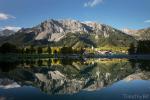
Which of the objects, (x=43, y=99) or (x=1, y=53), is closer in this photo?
(x=43, y=99)

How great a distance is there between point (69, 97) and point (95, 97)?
7.45 ft

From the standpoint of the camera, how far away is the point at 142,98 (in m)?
23.5

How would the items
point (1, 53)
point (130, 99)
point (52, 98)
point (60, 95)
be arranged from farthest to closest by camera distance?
1. point (1, 53)
2. point (60, 95)
3. point (52, 98)
4. point (130, 99)

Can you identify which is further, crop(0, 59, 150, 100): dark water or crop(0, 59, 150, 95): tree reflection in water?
crop(0, 59, 150, 95): tree reflection in water

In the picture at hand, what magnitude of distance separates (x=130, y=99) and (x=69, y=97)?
537 cm

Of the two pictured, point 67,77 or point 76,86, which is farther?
point 67,77

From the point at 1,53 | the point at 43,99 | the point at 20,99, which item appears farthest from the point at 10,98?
the point at 1,53

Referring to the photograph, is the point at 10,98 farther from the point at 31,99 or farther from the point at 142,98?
the point at 142,98

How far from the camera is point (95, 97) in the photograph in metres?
25.0

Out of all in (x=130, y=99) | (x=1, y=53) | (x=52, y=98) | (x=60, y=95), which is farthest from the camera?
(x=1, y=53)

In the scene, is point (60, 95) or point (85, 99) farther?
point (60, 95)

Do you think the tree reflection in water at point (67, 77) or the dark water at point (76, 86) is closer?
the dark water at point (76, 86)

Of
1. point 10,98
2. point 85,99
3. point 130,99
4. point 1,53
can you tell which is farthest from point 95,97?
point 1,53

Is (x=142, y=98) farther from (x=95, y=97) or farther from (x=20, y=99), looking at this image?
(x=20, y=99)
